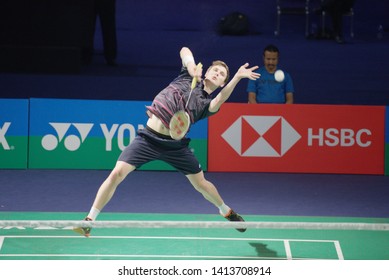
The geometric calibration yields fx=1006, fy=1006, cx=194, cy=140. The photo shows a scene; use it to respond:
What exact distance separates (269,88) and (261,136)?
0.67 m

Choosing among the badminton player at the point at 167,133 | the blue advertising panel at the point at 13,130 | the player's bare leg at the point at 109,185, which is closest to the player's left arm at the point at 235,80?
the badminton player at the point at 167,133

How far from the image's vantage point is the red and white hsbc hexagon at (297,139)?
38.4 feet

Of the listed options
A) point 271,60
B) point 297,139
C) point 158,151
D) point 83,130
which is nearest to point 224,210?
point 158,151

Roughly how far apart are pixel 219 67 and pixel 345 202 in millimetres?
2715

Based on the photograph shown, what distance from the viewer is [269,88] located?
12039mm

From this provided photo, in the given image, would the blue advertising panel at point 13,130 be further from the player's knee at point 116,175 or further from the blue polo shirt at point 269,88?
the player's knee at point 116,175

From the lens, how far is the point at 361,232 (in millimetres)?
9562

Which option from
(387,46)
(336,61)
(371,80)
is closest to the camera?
(371,80)

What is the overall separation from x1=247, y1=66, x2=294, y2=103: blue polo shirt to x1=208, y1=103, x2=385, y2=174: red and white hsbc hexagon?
36 cm

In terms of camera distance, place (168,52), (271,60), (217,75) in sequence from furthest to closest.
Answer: (168,52)
(271,60)
(217,75)

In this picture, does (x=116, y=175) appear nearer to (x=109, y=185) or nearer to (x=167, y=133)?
(x=109, y=185)

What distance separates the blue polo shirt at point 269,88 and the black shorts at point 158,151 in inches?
124
